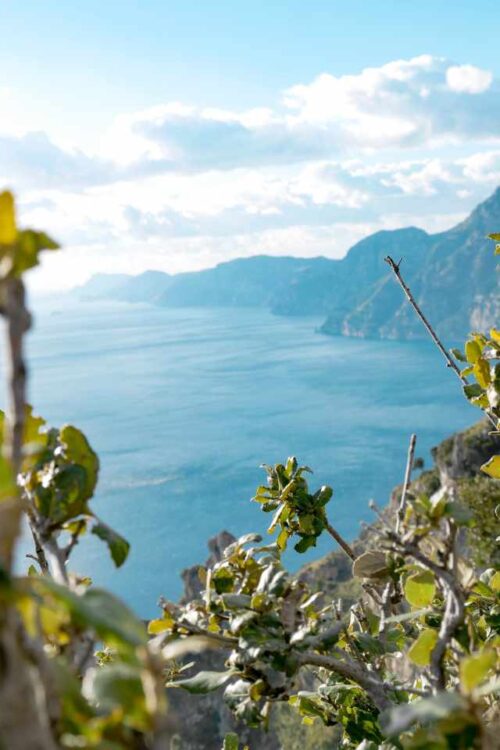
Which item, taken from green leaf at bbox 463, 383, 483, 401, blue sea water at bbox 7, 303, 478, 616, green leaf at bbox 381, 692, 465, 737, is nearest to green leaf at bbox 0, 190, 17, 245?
green leaf at bbox 381, 692, 465, 737

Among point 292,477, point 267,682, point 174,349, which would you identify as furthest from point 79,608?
point 174,349

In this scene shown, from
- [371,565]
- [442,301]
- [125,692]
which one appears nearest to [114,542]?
[125,692]

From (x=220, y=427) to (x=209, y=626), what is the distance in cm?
8233

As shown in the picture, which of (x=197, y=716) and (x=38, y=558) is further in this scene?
(x=197, y=716)

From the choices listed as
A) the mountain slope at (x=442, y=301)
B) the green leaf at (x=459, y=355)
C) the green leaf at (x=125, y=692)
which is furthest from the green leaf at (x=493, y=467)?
the mountain slope at (x=442, y=301)

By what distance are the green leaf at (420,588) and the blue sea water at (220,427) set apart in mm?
52358

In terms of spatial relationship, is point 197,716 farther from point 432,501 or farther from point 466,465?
point 432,501

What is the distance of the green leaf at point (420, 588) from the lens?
1.56 m

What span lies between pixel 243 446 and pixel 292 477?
74.6 m

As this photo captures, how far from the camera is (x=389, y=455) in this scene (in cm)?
7131

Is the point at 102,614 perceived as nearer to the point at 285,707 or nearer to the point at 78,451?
the point at 78,451

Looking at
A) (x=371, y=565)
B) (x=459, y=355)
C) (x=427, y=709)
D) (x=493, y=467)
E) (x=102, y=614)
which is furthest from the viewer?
(x=459, y=355)

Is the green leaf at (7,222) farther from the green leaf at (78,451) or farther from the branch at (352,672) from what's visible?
the branch at (352,672)

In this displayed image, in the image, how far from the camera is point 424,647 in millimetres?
1432
